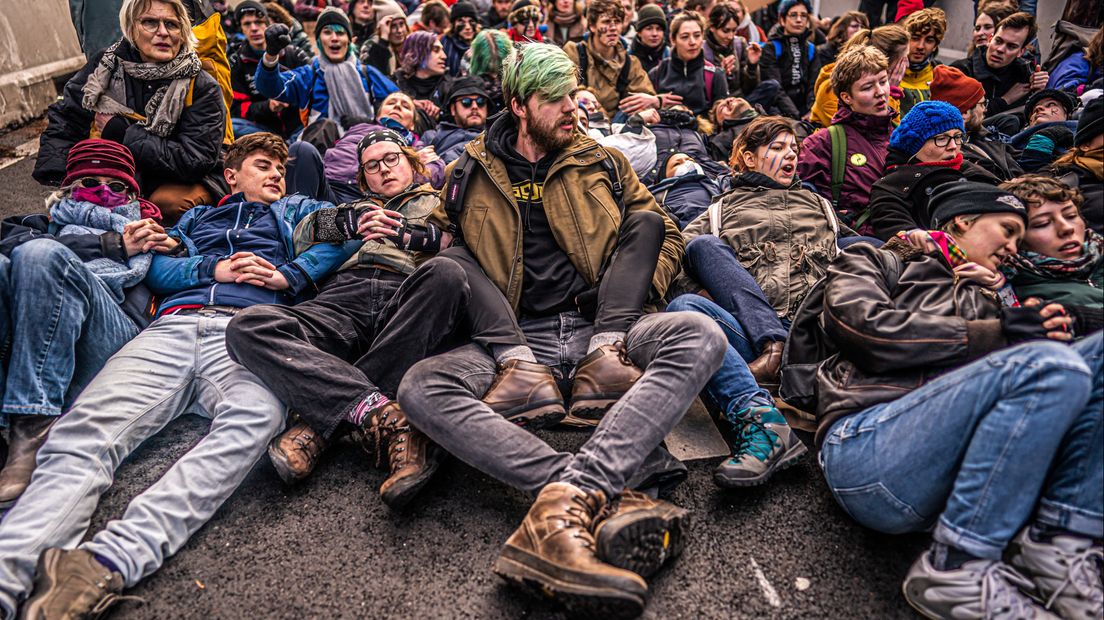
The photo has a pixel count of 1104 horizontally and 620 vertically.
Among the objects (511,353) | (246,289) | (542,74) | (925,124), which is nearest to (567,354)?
(511,353)

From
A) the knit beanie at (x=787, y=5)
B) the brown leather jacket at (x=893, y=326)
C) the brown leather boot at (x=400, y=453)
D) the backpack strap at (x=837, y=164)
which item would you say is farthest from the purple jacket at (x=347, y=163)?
the knit beanie at (x=787, y=5)

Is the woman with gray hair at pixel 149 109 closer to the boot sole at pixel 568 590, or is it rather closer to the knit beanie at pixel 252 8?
the knit beanie at pixel 252 8

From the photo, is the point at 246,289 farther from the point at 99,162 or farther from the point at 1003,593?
the point at 1003,593

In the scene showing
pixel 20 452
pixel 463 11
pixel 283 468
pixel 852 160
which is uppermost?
pixel 463 11

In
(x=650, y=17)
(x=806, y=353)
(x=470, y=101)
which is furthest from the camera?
(x=650, y=17)

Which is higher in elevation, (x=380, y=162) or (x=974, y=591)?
(x=380, y=162)

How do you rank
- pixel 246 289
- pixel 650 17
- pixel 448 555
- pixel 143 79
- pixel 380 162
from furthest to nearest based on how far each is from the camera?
pixel 650 17 < pixel 143 79 < pixel 380 162 < pixel 246 289 < pixel 448 555

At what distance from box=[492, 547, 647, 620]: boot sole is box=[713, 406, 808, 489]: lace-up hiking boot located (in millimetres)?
738

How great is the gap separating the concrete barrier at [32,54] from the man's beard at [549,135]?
263 inches

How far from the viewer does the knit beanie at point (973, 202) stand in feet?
8.54

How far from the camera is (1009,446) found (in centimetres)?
187

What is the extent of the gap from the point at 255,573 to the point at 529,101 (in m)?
2.32

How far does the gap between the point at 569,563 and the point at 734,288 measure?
6.11ft

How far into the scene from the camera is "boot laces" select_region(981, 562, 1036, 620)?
186cm
